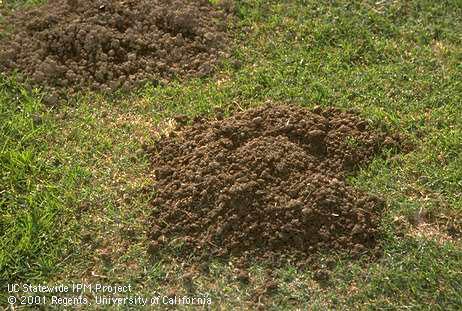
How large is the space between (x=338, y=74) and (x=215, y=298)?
6.67 feet

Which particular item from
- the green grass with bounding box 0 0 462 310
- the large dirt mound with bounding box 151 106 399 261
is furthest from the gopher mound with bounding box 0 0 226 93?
the large dirt mound with bounding box 151 106 399 261

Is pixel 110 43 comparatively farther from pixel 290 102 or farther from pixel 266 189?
pixel 266 189

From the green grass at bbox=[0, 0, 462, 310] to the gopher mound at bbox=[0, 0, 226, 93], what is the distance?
Result: 16 cm

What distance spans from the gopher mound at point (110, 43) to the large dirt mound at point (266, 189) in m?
0.82

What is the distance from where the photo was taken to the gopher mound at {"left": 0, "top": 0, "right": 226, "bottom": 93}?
16.1 feet

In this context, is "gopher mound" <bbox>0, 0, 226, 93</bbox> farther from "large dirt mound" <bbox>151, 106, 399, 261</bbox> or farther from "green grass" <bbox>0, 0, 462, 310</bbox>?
"large dirt mound" <bbox>151, 106, 399, 261</bbox>

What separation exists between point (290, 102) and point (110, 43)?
1.44m

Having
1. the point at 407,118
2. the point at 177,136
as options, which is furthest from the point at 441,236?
the point at 177,136

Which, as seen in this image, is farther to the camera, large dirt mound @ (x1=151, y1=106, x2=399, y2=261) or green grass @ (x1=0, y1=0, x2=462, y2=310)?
large dirt mound @ (x1=151, y1=106, x2=399, y2=261)

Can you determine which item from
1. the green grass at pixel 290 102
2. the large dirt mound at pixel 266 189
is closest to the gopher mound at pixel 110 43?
the green grass at pixel 290 102

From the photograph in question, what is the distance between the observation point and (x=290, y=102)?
4.61m

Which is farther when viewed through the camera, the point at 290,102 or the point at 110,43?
the point at 110,43

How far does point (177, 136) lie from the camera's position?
441 cm

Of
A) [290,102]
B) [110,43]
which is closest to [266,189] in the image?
[290,102]
